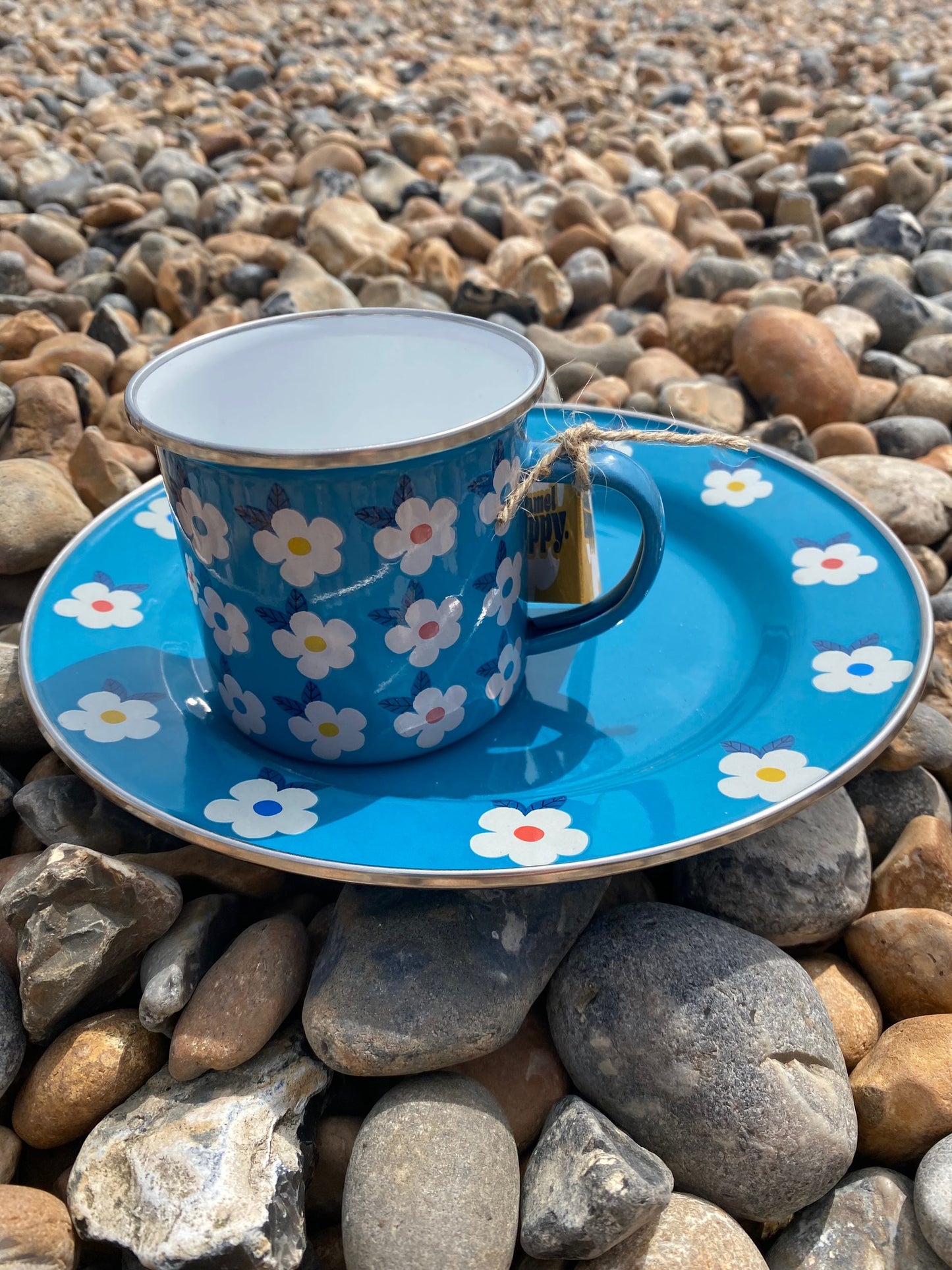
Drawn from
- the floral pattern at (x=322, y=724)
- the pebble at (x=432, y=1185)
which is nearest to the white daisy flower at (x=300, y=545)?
the floral pattern at (x=322, y=724)

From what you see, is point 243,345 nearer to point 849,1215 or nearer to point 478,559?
point 478,559

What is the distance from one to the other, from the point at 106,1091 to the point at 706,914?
549mm

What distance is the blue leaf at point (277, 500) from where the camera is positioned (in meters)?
0.82

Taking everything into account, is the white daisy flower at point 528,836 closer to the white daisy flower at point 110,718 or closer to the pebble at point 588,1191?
the pebble at point 588,1191

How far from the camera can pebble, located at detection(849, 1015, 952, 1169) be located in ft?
2.89

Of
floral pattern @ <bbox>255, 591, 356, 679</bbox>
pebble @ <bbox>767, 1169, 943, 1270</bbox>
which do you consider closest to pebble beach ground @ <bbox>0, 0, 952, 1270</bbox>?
pebble @ <bbox>767, 1169, 943, 1270</bbox>

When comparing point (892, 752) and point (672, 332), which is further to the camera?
point (672, 332)

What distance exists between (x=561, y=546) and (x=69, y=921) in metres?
0.57

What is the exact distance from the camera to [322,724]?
3.11 ft

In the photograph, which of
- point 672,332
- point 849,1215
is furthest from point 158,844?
point 672,332

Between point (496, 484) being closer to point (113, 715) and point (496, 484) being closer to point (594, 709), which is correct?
point (594, 709)

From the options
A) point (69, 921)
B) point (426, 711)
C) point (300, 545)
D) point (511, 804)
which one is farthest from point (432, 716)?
point (69, 921)

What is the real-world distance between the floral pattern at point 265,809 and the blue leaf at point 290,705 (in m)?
0.06

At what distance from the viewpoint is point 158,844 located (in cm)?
105
